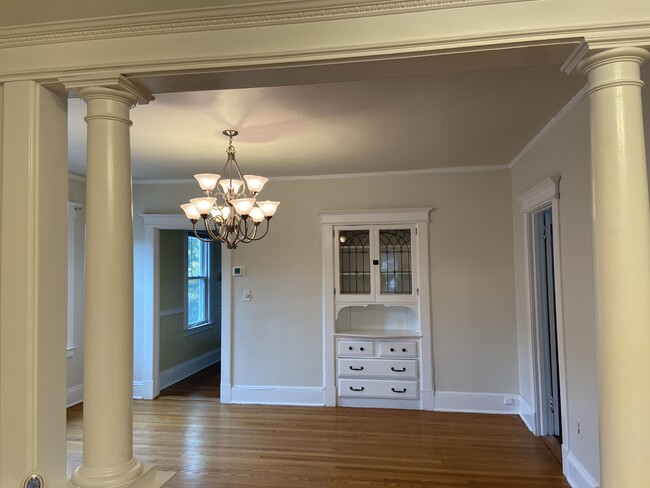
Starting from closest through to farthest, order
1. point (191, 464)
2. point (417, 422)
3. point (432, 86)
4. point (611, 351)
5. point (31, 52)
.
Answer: point (611, 351)
point (31, 52)
point (432, 86)
point (191, 464)
point (417, 422)

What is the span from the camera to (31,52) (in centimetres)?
150

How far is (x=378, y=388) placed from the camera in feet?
14.9

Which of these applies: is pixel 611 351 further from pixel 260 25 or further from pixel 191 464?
pixel 191 464

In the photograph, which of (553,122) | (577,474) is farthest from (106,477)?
(553,122)

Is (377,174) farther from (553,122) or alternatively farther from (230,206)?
(230,206)

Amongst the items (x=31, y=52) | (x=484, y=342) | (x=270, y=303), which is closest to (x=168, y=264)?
(x=270, y=303)

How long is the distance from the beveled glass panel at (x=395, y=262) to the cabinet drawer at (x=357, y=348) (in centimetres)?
59

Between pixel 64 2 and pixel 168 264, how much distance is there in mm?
4472

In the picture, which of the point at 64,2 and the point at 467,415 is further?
the point at 467,415

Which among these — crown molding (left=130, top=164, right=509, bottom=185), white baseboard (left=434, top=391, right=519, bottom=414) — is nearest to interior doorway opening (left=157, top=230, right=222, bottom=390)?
crown molding (left=130, top=164, right=509, bottom=185)

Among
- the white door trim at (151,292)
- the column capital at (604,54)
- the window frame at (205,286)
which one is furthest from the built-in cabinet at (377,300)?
the column capital at (604,54)

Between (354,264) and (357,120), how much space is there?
6.74ft

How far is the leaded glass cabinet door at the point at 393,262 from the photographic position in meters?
4.59

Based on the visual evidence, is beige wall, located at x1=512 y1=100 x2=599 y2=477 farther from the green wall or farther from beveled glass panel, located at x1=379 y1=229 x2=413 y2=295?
the green wall
